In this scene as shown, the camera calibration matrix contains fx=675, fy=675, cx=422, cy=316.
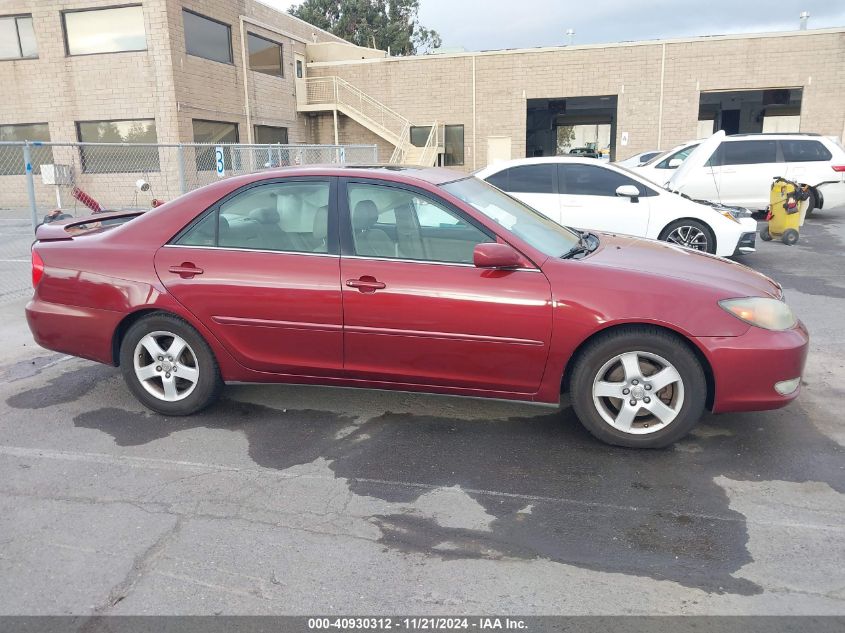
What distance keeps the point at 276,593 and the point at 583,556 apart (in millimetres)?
1310

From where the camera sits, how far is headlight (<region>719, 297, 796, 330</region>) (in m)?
3.76

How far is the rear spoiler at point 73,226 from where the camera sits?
479 cm

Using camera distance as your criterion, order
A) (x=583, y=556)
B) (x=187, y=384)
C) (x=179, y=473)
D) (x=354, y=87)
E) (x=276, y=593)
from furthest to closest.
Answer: (x=354, y=87) → (x=187, y=384) → (x=179, y=473) → (x=583, y=556) → (x=276, y=593)

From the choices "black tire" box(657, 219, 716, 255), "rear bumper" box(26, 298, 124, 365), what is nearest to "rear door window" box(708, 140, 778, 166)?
"black tire" box(657, 219, 716, 255)

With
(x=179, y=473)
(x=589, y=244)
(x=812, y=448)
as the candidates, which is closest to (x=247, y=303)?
(x=179, y=473)

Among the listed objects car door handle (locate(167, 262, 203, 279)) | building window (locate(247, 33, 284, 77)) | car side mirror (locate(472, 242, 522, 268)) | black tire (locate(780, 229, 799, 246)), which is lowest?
black tire (locate(780, 229, 799, 246))

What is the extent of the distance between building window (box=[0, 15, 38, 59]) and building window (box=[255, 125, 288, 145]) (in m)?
7.11

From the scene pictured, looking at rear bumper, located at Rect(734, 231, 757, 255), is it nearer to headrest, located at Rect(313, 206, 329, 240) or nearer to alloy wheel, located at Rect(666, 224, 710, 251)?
alloy wheel, located at Rect(666, 224, 710, 251)

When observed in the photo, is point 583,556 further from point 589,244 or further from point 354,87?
point 354,87

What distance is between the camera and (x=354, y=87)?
89.5 ft

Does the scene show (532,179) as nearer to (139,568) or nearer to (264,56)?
(139,568)

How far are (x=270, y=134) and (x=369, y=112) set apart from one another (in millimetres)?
4395

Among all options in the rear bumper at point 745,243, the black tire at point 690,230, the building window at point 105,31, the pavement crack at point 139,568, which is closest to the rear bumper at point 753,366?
the pavement crack at point 139,568
